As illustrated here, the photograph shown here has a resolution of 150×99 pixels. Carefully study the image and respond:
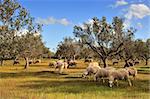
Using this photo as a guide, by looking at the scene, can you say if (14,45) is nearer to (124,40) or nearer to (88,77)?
(88,77)

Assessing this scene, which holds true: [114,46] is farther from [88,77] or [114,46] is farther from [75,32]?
[88,77]

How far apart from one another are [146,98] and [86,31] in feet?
123

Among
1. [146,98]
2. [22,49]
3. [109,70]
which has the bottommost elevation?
[146,98]

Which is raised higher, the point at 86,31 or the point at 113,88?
the point at 86,31

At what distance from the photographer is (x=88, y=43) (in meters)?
61.2

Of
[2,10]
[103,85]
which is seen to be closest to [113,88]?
[103,85]

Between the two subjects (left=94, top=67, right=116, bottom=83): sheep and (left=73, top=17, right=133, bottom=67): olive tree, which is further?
(left=73, top=17, right=133, bottom=67): olive tree

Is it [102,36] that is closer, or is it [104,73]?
[104,73]

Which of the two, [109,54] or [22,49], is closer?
[22,49]

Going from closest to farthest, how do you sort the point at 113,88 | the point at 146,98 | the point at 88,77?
1. the point at 146,98
2. the point at 113,88
3. the point at 88,77

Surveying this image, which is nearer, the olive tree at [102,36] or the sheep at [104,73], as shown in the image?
the sheep at [104,73]

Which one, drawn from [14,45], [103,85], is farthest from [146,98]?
[14,45]

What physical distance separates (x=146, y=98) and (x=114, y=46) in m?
35.8

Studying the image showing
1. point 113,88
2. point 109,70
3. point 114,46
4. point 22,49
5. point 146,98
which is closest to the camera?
point 146,98
